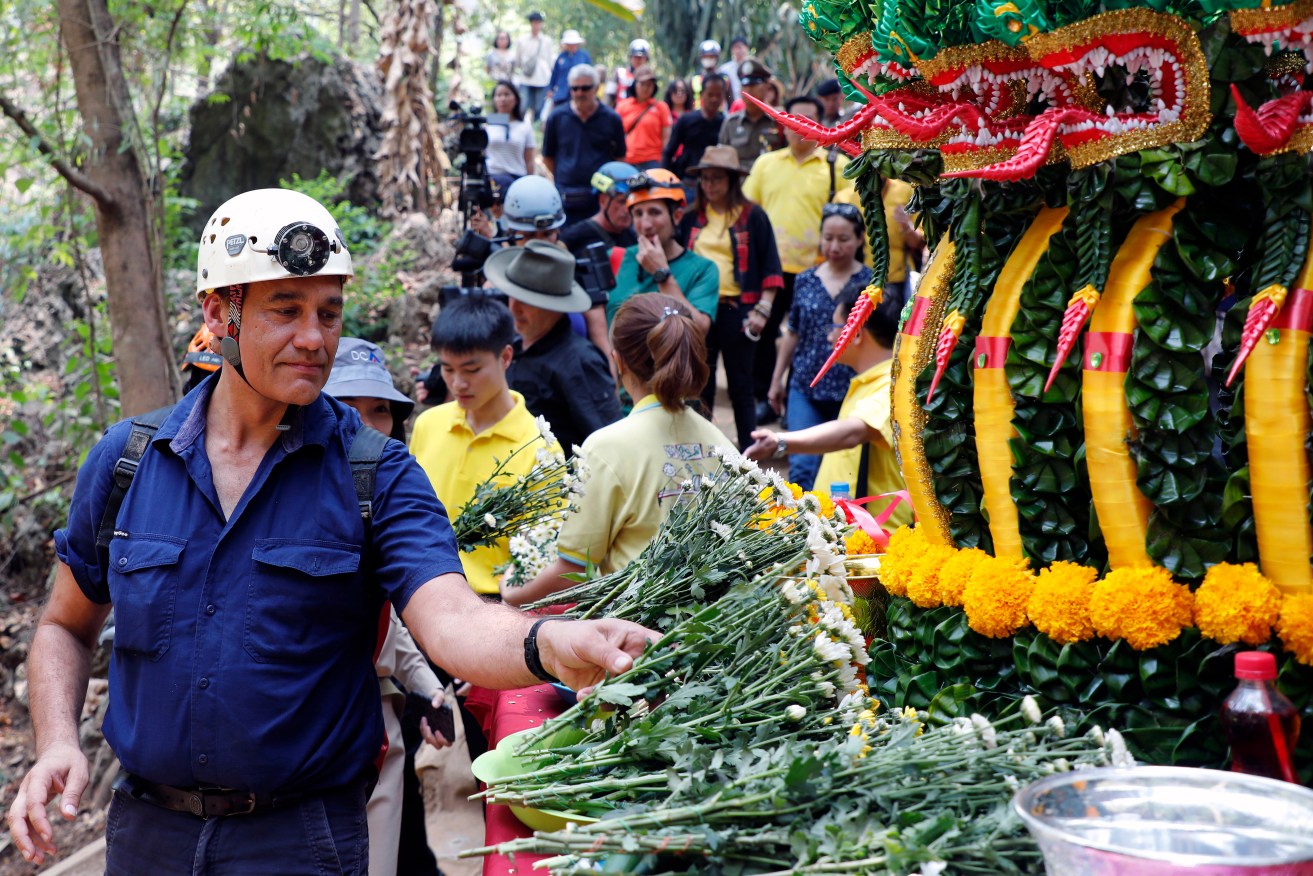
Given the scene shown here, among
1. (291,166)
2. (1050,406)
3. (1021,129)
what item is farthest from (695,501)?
(291,166)

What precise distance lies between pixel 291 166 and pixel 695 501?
37.0ft

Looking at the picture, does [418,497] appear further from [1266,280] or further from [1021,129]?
[1266,280]

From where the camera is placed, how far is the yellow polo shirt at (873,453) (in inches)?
176

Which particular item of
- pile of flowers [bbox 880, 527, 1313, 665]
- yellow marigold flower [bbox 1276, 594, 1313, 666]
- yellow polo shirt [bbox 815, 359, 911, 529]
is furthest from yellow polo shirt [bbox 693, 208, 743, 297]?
yellow marigold flower [bbox 1276, 594, 1313, 666]

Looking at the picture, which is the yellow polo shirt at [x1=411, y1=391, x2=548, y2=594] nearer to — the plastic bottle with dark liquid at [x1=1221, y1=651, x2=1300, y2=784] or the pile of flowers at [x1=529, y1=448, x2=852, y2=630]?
the pile of flowers at [x1=529, y1=448, x2=852, y2=630]

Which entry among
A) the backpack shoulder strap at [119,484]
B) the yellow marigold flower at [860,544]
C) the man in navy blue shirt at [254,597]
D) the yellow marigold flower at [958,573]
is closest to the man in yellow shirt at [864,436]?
the yellow marigold flower at [860,544]

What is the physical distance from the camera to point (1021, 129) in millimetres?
2805

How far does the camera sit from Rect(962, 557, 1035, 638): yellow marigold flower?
2768 mm

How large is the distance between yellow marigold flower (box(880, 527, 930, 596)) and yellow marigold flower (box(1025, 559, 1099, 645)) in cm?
40

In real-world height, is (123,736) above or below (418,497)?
below

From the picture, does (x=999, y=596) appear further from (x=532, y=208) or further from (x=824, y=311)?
(x=532, y=208)

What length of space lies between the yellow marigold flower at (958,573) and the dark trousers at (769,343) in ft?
17.1

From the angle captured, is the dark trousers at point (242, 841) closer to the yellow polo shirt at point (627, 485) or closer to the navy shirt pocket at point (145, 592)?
the navy shirt pocket at point (145, 592)

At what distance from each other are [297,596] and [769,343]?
678 centimetres
